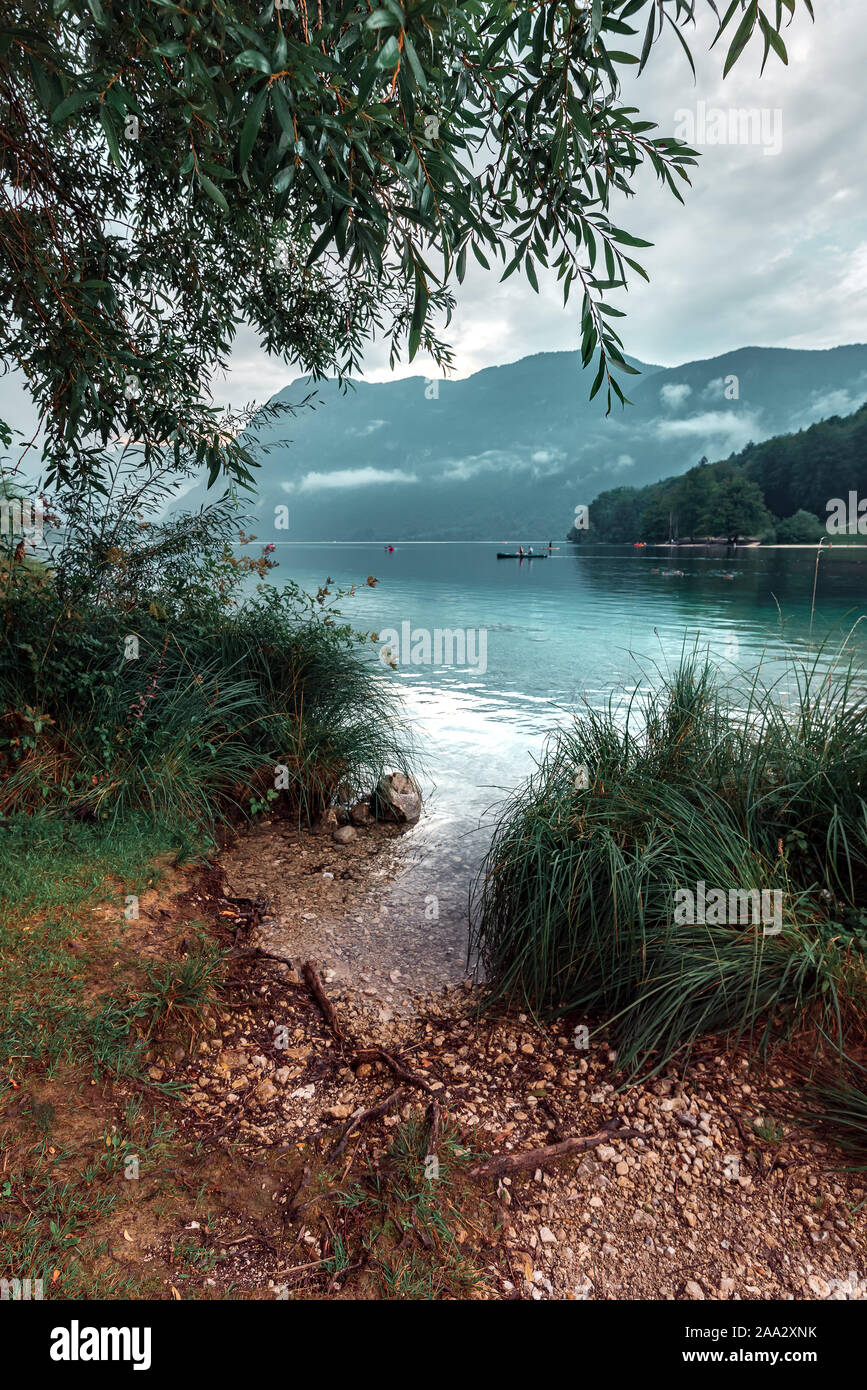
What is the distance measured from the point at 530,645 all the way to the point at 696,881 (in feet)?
53.5

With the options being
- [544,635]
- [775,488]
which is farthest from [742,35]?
[775,488]

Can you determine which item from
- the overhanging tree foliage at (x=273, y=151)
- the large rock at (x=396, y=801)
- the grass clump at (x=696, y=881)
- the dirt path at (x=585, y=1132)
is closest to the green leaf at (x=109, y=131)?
the overhanging tree foliage at (x=273, y=151)

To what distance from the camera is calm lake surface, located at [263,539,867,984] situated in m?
6.07

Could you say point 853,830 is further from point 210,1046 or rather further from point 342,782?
point 342,782

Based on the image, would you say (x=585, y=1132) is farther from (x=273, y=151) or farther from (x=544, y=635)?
(x=544, y=635)

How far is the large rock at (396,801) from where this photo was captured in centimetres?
598

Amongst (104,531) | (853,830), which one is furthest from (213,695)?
(853,830)

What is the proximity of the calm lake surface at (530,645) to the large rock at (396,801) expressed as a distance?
16 cm

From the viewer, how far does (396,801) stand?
5.98 m

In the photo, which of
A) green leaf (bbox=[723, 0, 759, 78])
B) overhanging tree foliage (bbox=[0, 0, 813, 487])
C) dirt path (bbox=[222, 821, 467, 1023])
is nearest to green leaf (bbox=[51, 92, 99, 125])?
overhanging tree foliage (bbox=[0, 0, 813, 487])

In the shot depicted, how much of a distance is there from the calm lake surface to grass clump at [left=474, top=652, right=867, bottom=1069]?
676 mm

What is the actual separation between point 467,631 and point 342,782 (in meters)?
16.1

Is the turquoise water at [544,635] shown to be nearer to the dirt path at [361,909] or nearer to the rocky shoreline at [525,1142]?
the dirt path at [361,909]

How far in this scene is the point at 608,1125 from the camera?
99.6 inches
